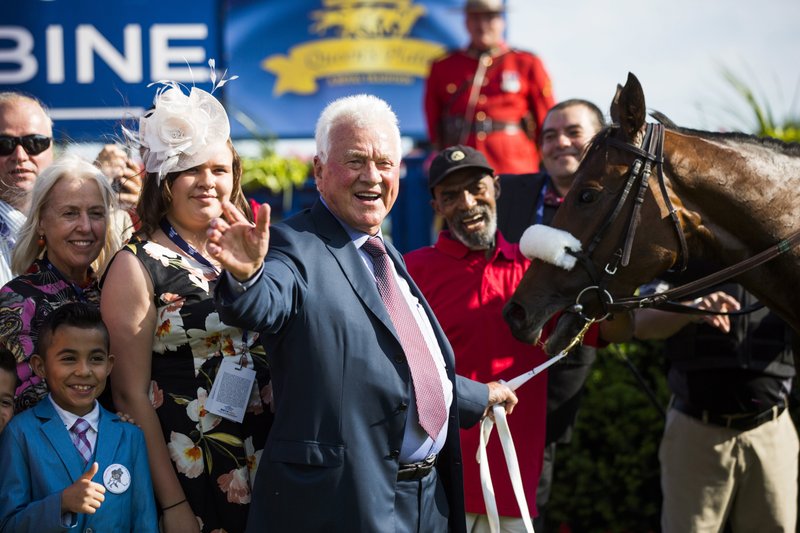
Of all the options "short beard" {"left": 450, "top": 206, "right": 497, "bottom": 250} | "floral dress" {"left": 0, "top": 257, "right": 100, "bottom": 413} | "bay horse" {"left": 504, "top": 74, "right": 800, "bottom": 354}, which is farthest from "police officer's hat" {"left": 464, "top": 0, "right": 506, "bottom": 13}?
"floral dress" {"left": 0, "top": 257, "right": 100, "bottom": 413}

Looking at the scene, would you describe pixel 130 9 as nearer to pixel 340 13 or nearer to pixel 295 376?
pixel 340 13

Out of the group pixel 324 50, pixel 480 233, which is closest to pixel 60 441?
pixel 480 233

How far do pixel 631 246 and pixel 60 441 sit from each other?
7.05 feet

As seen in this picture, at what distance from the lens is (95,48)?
759cm

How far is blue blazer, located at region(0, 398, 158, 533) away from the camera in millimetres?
2920

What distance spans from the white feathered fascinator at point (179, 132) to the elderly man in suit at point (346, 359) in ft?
1.37

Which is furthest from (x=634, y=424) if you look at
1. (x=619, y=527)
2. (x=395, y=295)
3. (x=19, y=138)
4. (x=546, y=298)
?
(x=19, y=138)

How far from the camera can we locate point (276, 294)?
2645 millimetres

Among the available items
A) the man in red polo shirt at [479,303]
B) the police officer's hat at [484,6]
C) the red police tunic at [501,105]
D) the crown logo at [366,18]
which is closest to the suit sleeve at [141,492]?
the man in red polo shirt at [479,303]

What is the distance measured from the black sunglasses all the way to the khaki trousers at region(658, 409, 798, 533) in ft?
11.2

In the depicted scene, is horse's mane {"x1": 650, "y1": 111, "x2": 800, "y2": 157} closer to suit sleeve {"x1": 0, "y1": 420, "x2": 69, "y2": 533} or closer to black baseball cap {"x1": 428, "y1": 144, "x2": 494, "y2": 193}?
black baseball cap {"x1": 428, "y1": 144, "x2": 494, "y2": 193}

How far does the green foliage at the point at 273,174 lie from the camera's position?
6.86m

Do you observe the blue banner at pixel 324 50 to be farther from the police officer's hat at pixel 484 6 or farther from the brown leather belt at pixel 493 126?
the brown leather belt at pixel 493 126

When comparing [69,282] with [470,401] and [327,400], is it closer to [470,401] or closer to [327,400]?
[327,400]
